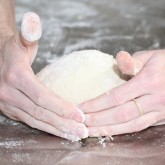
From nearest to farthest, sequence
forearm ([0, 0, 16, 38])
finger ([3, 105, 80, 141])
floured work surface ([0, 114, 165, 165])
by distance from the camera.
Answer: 1. floured work surface ([0, 114, 165, 165])
2. finger ([3, 105, 80, 141])
3. forearm ([0, 0, 16, 38])

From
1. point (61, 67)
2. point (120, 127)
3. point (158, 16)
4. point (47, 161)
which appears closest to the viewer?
point (47, 161)

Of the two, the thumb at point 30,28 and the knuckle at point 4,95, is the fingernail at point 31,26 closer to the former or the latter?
the thumb at point 30,28

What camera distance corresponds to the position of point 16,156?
128 centimetres

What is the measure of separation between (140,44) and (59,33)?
19.8 inches

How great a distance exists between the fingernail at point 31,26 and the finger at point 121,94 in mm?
280

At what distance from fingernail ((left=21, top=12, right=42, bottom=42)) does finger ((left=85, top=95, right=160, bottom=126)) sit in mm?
310

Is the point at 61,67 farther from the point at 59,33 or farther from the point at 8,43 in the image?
the point at 59,33

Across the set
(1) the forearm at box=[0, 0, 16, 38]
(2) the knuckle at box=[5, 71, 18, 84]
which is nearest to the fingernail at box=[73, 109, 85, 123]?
(2) the knuckle at box=[5, 71, 18, 84]

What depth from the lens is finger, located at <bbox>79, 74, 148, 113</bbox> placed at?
130 centimetres

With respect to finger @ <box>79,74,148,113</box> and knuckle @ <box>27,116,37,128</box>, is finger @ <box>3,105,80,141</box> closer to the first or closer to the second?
knuckle @ <box>27,116,37,128</box>

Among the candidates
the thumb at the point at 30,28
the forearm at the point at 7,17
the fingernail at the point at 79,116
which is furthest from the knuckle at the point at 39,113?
the forearm at the point at 7,17

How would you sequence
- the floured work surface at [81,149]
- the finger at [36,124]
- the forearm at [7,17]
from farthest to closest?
1. the forearm at [7,17]
2. the finger at [36,124]
3. the floured work surface at [81,149]

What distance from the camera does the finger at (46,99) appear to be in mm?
1302

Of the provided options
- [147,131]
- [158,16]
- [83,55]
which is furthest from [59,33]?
[147,131]
